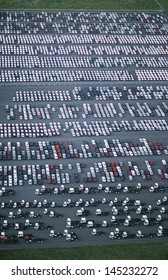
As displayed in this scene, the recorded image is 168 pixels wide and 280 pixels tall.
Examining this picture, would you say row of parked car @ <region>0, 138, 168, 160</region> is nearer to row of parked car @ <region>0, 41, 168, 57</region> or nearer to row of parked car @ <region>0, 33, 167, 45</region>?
row of parked car @ <region>0, 41, 168, 57</region>

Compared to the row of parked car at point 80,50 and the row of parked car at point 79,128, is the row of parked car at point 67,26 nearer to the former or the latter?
the row of parked car at point 80,50

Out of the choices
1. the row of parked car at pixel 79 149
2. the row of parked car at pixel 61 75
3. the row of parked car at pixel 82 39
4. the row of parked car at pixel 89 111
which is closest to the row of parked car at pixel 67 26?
the row of parked car at pixel 82 39

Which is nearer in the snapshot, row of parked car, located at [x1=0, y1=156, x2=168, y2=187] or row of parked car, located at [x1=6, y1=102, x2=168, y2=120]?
row of parked car, located at [x1=0, y1=156, x2=168, y2=187]

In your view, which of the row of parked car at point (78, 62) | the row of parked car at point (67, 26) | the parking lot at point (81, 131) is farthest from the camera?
the row of parked car at point (67, 26)

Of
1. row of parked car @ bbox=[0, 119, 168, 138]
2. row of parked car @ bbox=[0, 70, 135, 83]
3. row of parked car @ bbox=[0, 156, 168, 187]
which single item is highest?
row of parked car @ bbox=[0, 70, 135, 83]

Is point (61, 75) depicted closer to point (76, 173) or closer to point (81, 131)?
point (81, 131)

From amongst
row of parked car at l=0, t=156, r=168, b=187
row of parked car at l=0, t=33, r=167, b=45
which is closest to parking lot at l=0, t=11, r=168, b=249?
row of parked car at l=0, t=156, r=168, b=187

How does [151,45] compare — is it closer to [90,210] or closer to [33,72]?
[33,72]
